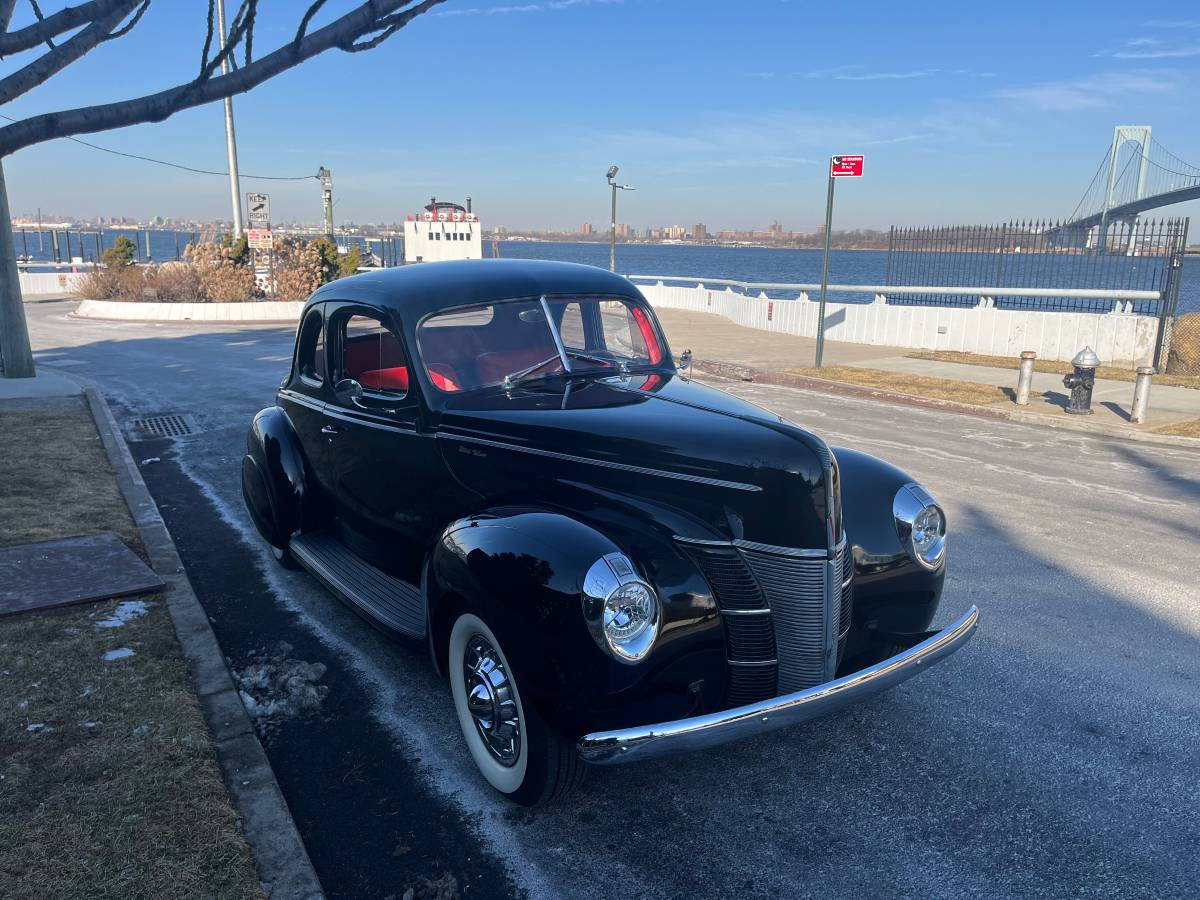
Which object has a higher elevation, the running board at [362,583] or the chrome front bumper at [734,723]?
the chrome front bumper at [734,723]

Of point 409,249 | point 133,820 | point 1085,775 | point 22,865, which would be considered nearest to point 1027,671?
point 1085,775

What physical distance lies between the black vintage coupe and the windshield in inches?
0.5

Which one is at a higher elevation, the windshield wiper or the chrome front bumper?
the windshield wiper

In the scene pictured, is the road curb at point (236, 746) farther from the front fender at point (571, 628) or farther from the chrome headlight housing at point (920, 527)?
the chrome headlight housing at point (920, 527)

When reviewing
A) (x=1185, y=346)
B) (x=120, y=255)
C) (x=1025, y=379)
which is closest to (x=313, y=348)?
(x=1025, y=379)

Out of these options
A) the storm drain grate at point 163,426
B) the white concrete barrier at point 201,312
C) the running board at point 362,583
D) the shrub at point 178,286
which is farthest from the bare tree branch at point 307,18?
the shrub at point 178,286

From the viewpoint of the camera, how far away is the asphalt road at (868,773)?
288 centimetres

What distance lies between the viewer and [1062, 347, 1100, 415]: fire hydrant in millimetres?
10430

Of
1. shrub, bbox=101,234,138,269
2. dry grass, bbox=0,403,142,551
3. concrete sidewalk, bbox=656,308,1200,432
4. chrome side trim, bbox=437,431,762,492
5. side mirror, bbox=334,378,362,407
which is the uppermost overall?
shrub, bbox=101,234,138,269

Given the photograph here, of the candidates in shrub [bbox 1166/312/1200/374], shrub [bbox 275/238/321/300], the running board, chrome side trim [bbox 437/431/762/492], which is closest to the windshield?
chrome side trim [bbox 437/431/762/492]

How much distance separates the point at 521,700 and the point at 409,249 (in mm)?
57625

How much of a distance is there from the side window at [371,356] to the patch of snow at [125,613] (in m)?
1.71

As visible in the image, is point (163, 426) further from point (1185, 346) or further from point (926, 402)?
point (1185, 346)

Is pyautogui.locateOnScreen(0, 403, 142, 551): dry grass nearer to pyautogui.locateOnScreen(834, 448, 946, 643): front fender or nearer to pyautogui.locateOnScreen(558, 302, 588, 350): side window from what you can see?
pyautogui.locateOnScreen(558, 302, 588, 350): side window
